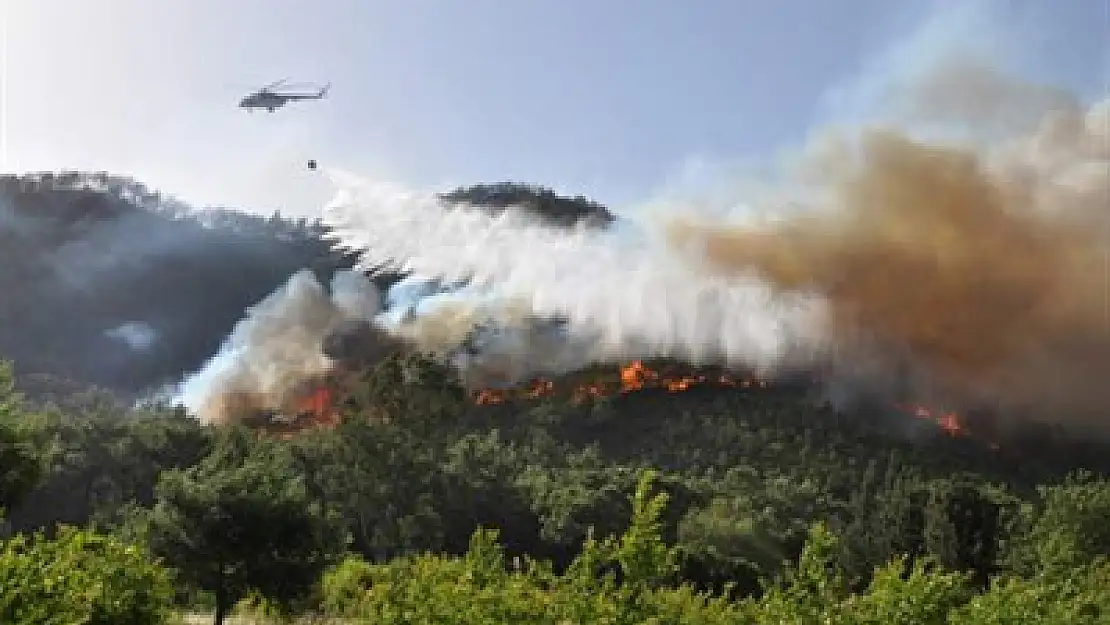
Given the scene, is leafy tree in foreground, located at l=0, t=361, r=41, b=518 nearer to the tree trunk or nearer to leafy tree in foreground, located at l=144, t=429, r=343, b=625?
leafy tree in foreground, located at l=144, t=429, r=343, b=625

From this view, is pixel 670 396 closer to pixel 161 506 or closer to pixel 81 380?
pixel 81 380

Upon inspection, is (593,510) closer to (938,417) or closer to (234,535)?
Answer: (234,535)

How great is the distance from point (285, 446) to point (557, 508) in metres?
24.1

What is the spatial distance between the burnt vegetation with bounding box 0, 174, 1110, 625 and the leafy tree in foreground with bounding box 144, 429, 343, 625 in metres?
0.10

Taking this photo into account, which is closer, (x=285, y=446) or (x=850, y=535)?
(x=285, y=446)

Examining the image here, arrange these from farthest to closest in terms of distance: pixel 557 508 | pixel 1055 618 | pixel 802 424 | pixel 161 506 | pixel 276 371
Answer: pixel 802 424, pixel 276 371, pixel 557 508, pixel 161 506, pixel 1055 618

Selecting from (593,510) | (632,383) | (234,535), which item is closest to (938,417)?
(632,383)

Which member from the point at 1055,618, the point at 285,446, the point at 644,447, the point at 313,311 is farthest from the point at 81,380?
the point at 1055,618

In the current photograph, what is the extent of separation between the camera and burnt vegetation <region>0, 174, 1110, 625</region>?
84.4 feet

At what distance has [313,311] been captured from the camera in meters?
170

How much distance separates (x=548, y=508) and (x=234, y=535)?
5654cm

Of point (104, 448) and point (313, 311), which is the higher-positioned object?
point (313, 311)

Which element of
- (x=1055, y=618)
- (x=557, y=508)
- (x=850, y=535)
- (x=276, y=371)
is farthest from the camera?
(x=276, y=371)

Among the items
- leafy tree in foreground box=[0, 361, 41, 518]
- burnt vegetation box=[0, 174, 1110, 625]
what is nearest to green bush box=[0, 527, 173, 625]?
burnt vegetation box=[0, 174, 1110, 625]
